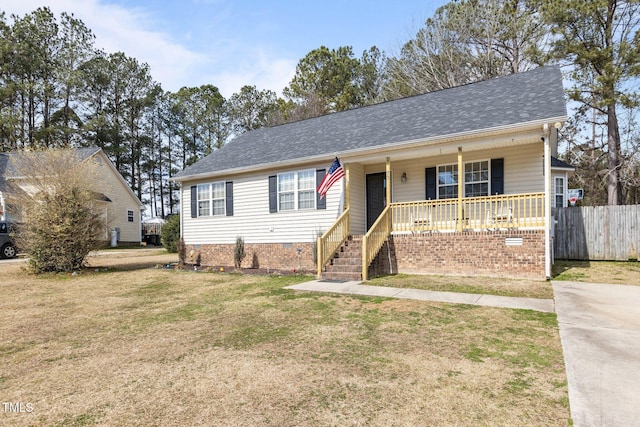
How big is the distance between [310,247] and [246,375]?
849 centimetres

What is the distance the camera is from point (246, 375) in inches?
141

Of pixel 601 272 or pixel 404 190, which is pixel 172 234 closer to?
pixel 404 190

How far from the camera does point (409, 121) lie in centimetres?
1195

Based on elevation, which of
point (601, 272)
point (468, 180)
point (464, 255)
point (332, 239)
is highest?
point (468, 180)

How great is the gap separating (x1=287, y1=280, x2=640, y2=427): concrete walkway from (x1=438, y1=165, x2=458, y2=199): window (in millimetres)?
3857

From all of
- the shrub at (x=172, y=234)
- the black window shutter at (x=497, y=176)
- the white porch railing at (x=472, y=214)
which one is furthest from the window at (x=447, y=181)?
the shrub at (x=172, y=234)

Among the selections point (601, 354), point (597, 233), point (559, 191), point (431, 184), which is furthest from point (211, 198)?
point (597, 233)

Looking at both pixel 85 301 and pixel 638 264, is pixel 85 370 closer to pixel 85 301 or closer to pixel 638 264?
pixel 85 301

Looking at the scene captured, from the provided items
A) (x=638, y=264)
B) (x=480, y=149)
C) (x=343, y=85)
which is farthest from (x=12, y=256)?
(x=638, y=264)

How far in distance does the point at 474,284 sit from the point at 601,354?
4.30 meters

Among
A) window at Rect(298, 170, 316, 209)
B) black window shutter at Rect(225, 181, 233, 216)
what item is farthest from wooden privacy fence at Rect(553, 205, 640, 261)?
black window shutter at Rect(225, 181, 233, 216)

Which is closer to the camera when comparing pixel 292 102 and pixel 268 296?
pixel 268 296

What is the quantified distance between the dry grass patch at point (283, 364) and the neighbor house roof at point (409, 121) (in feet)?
18.3

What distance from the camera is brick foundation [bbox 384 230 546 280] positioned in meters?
8.77
